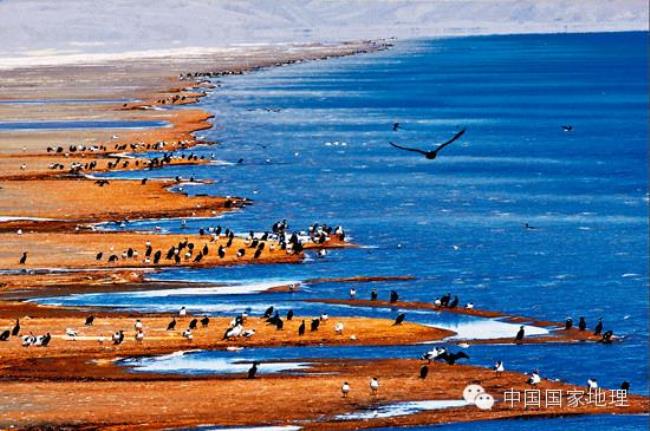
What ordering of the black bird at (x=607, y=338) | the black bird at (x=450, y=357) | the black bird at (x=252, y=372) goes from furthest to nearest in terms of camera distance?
the black bird at (x=607, y=338) < the black bird at (x=450, y=357) < the black bird at (x=252, y=372)

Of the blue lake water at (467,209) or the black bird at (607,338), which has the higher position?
the black bird at (607,338)

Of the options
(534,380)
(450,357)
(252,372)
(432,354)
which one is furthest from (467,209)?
(534,380)

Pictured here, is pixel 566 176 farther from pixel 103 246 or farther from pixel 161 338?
pixel 161 338

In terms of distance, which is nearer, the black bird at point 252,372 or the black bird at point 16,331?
the black bird at point 252,372

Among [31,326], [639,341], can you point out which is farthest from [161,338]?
[639,341]

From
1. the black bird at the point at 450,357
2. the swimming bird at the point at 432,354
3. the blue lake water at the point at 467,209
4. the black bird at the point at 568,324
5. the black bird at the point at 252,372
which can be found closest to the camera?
the black bird at the point at 252,372

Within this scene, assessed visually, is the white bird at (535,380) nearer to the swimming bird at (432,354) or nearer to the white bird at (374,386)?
the swimming bird at (432,354)

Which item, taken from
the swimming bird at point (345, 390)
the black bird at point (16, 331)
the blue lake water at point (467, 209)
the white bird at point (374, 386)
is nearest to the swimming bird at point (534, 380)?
the blue lake water at point (467, 209)

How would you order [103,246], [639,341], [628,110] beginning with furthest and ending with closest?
[628,110] → [103,246] → [639,341]
